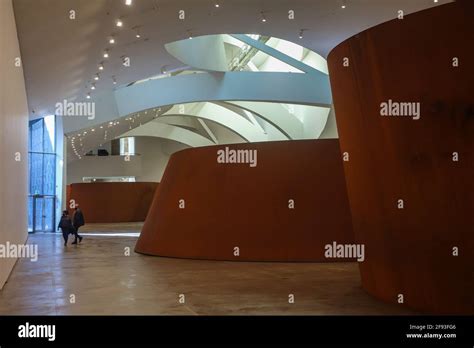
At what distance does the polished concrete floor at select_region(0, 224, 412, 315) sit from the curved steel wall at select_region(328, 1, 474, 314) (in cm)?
66

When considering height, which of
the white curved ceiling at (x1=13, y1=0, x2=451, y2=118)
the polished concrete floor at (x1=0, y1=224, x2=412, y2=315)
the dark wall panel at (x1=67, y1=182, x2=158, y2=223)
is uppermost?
the white curved ceiling at (x1=13, y1=0, x2=451, y2=118)

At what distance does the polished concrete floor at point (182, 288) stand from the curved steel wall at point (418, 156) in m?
0.66

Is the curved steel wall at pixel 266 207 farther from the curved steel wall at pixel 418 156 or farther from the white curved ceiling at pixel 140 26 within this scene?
the white curved ceiling at pixel 140 26

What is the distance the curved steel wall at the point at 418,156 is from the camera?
591 cm

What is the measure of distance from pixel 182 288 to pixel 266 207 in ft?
13.9

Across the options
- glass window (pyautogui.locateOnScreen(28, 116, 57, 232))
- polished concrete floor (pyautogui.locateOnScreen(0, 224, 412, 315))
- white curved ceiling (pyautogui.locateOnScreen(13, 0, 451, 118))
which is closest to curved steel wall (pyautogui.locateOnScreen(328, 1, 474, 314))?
Result: polished concrete floor (pyautogui.locateOnScreen(0, 224, 412, 315))

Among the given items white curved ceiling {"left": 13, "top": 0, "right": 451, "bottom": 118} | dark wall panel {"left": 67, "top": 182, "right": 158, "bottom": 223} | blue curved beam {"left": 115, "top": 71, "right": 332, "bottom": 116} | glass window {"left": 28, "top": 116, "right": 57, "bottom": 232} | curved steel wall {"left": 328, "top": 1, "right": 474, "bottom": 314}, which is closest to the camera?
curved steel wall {"left": 328, "top": 1, "right": 474, "bottom": 314}

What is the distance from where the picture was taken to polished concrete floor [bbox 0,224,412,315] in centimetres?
691

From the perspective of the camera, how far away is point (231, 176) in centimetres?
1292

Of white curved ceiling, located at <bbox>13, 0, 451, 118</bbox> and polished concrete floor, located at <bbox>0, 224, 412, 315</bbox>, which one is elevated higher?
white curved ceiling, located at <bbox>13, 0, 451, 118</bbox>

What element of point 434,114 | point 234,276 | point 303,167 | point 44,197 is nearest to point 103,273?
point 234,276

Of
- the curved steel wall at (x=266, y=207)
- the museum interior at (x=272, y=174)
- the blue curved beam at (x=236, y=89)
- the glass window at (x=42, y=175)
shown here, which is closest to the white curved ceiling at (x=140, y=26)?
the museum interior at (x=272, y=174)

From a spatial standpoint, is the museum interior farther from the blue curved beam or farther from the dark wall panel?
the dark wall panel
